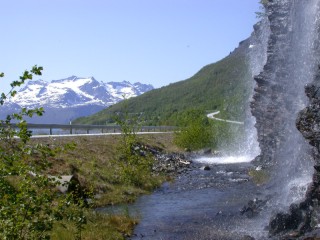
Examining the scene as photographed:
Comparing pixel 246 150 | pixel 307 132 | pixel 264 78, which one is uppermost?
pixel 264 78

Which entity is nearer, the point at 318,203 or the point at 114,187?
the point at 318,203

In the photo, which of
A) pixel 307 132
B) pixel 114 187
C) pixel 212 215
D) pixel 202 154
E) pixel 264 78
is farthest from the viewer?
pixel 202 154

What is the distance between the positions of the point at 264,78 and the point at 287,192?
79.0 ft

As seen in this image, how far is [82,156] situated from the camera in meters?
33.2

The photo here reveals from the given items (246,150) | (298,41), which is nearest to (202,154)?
(246,150)

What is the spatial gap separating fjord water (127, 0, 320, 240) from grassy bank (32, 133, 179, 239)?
871 millimetres

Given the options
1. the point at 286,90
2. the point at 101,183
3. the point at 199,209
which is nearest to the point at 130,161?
the point at 101,183

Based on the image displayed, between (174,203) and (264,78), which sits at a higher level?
(264,78)

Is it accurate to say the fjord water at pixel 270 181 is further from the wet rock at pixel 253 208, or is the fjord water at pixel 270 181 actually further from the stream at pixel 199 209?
the wet rock at pixel 253 208

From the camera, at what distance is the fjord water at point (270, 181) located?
19.5 metres

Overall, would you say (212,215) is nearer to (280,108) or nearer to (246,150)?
(280,108)

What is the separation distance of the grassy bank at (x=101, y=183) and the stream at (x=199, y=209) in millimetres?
736

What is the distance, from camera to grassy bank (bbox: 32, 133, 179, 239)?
1717 cm

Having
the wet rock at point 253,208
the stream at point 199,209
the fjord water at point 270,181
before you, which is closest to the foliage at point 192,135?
the fjord water at point 270,181
